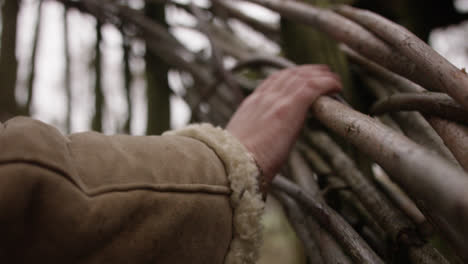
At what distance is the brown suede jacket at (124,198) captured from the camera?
283 millimetres

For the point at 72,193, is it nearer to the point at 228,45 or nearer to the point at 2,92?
the point at 228,45

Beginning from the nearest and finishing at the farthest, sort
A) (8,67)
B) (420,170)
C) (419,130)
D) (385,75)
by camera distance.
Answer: (420,170), (419,130), (385,75), (8,67)

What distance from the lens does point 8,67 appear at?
3.26 ft

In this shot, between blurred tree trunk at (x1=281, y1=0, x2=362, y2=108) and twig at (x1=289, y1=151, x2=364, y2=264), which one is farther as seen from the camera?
blurred tree trunk at (x1=281, y1=0, x2=362, y2=108)

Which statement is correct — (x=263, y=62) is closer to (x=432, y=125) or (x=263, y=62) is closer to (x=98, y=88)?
(x=432, y=125)

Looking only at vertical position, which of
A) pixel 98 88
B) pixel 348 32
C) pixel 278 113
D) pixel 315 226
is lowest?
pixel 98 88

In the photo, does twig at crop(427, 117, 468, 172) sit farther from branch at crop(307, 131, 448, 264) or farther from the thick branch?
branch at crop(307, 131, 448, 264)

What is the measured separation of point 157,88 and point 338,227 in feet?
2.52

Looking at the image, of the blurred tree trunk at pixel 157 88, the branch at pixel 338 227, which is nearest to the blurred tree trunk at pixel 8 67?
the blurred tree trunk at pixel 157 88

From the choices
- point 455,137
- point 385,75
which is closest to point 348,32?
point 385,75

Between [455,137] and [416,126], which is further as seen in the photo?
[416,126]

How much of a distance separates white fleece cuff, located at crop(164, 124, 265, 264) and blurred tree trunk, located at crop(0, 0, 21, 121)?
2.73 ft

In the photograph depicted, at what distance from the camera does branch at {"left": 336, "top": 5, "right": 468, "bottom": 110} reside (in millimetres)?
329

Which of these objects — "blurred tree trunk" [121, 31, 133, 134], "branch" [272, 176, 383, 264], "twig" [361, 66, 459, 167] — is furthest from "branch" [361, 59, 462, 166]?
"blurred tree trunk" [121, 31, 133, 134]
